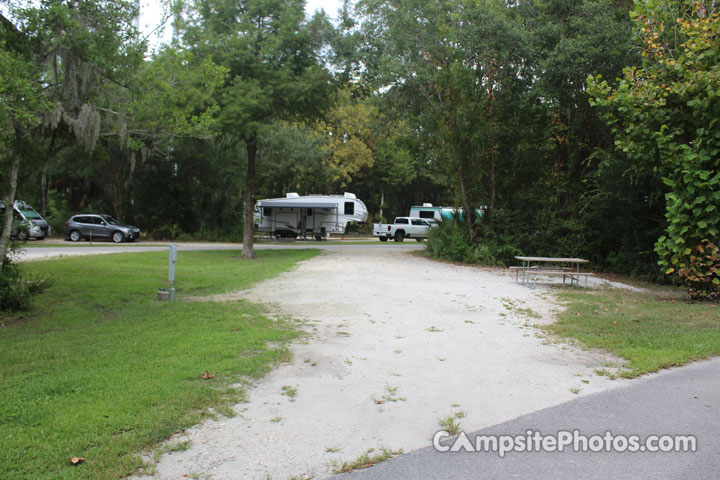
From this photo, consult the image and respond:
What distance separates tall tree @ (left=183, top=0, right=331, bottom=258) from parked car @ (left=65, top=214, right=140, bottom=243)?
12538mm

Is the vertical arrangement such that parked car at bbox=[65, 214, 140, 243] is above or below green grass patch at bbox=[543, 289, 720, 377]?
above

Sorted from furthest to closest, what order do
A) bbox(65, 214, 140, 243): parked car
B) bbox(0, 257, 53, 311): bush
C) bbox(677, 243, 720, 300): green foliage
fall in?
bbox(65, 214, 140, 243): parked car → bbox(677, 243, 720, 300): green foliage → bbox(0, 257, 53, 311): bush

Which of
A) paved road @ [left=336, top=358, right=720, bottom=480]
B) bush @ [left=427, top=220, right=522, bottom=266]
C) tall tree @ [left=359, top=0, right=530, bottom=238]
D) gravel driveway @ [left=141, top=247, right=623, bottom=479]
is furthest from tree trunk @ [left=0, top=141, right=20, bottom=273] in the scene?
bush @ [left=427, top=220, right=522, bottom=266]

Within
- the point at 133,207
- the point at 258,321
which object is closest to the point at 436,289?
the point at 258,321

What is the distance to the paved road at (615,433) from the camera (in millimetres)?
3275

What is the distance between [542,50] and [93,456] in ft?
52.6

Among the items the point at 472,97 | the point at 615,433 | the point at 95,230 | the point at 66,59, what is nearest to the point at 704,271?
the point at 615,433

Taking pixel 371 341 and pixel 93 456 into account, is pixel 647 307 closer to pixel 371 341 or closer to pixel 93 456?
pixel 371 341

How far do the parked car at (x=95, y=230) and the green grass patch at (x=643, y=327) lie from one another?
2365 cm

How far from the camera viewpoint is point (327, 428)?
3941 millimetres

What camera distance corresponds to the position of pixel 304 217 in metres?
34.1

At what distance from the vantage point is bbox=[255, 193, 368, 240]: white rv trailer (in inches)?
1331

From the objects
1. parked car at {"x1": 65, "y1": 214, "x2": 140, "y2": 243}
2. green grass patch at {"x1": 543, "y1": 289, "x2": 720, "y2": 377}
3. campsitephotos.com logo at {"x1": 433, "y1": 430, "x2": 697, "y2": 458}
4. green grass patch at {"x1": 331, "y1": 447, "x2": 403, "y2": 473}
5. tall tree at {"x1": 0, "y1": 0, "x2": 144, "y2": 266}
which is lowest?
green grass patch at {"x1": 331, "y1": 447, "x2": 403, "y2": 473}

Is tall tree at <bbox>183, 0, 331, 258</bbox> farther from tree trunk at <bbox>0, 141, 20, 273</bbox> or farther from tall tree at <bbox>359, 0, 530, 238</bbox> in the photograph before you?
tree trunk at <bbox>0, 141, 20, 273</bbox>
